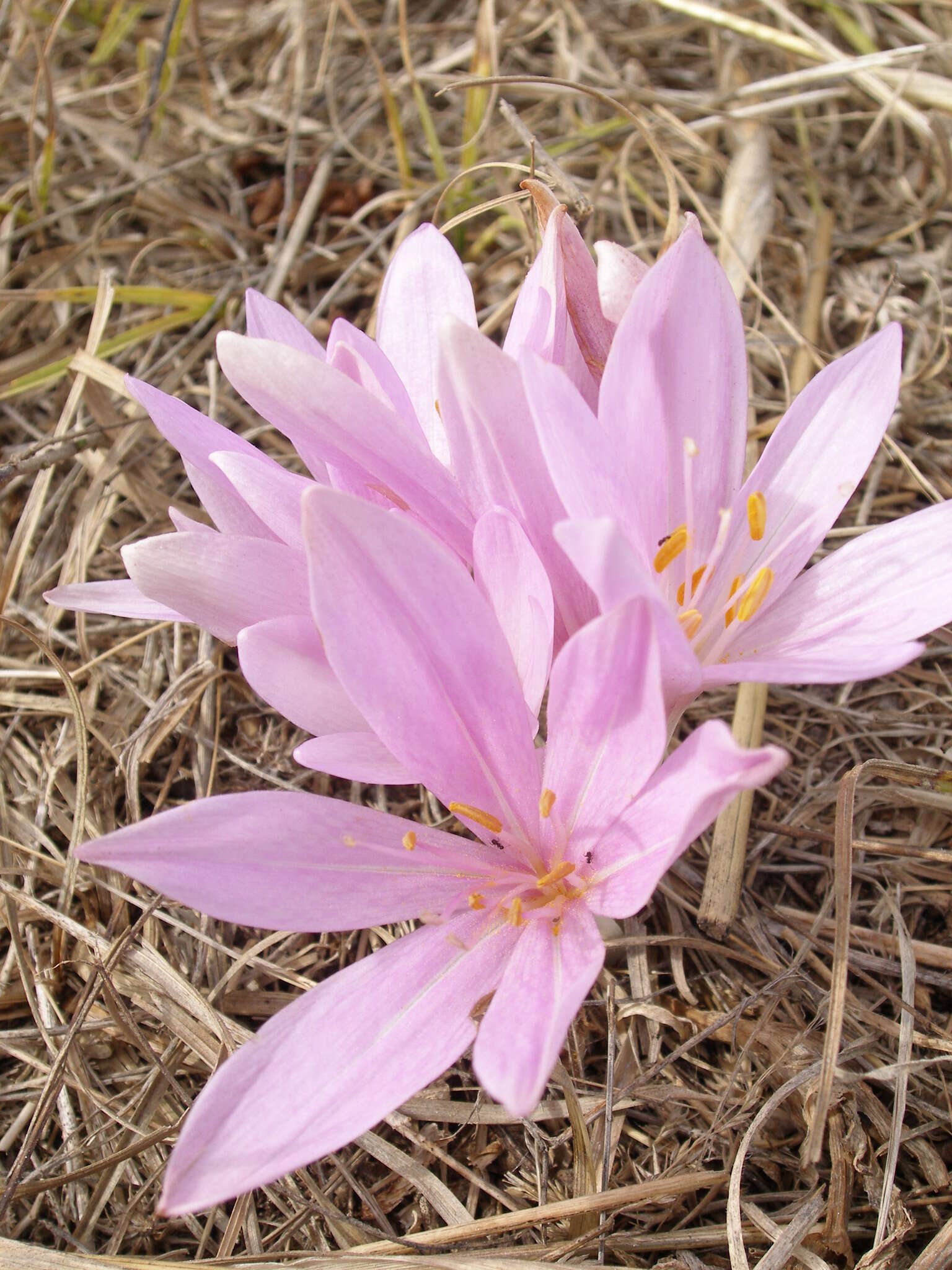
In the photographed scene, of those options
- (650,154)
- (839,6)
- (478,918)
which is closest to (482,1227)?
(478,918)

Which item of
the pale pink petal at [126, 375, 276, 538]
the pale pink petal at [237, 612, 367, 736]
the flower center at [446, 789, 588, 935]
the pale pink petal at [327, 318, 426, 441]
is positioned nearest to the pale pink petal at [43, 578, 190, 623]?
the pale pink petal at [126, 375, 276, 538]

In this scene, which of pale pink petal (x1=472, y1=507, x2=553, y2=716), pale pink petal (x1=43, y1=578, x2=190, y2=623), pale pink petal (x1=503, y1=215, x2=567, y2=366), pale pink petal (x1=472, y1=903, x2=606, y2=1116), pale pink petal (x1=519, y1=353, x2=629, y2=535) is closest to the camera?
pale pink petal (x1=472, y1=903, x2=606, y2=1116)

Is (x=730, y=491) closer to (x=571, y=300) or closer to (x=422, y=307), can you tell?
(x=571, y=300)

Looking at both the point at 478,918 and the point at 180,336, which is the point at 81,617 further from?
the point at 478,918

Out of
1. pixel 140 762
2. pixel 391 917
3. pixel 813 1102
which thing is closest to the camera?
pixel 391 917

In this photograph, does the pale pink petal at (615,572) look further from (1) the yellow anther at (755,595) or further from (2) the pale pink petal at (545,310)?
(2) the pale pink petal at (545,310)

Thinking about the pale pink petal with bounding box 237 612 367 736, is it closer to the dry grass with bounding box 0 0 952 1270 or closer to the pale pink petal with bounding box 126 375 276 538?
the pale pink petal with bounding box 126 375 276 538
